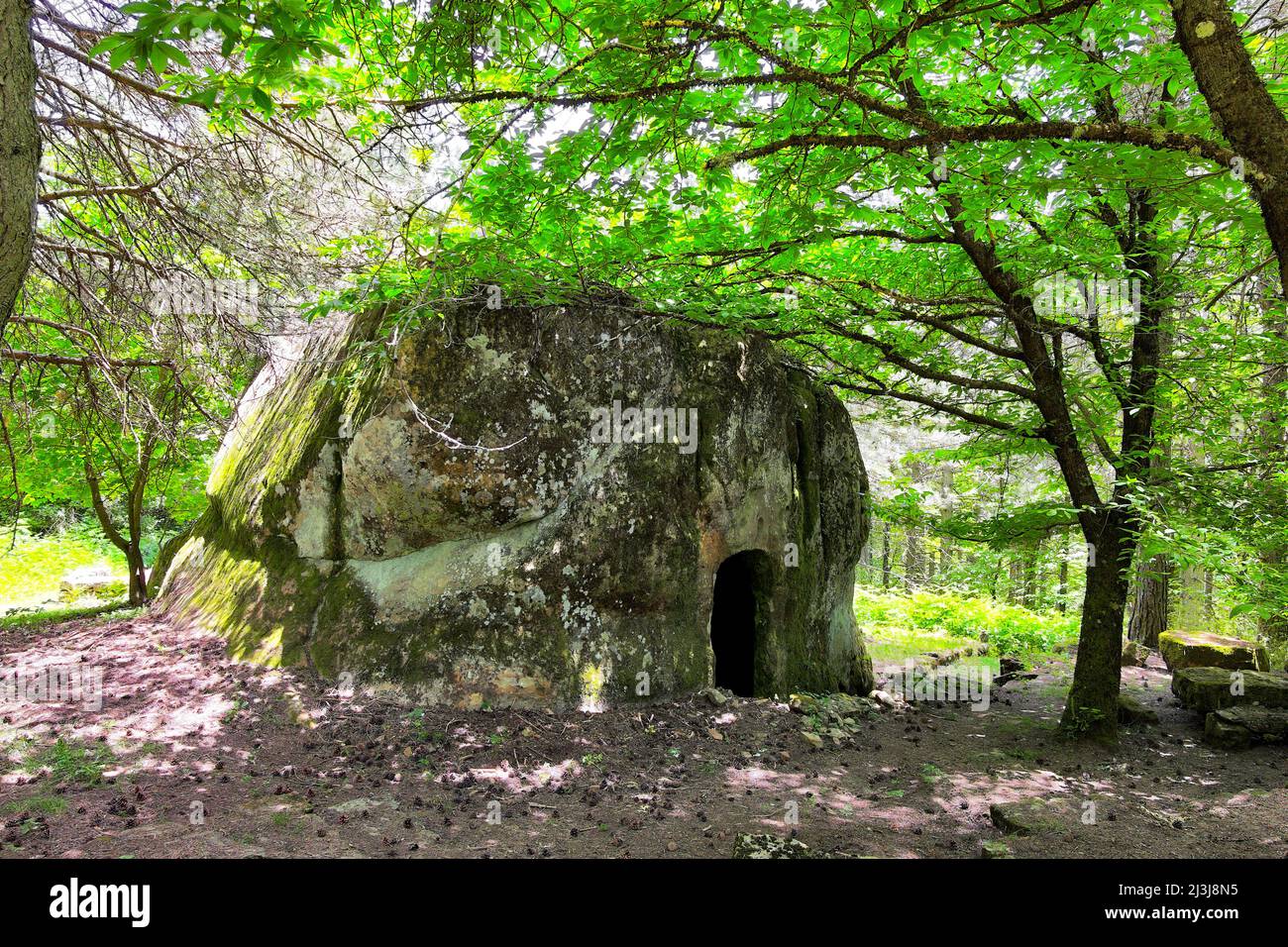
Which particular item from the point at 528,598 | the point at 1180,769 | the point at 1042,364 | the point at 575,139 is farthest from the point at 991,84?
the point at 1180,769

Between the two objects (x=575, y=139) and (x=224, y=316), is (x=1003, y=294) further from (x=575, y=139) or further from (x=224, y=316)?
(x=224, y=316)

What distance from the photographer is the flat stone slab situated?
27.7 ft

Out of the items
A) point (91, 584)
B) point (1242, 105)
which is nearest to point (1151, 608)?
point (1242, 105)

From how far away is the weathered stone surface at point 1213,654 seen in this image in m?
10.2

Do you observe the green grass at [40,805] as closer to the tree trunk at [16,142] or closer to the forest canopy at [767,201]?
the forest canopy at [767,201]

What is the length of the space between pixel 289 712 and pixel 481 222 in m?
4.65

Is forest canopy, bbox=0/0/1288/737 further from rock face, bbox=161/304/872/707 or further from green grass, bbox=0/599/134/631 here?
green grass, bbox=0/599/134/631

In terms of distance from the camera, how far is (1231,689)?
8.62 m

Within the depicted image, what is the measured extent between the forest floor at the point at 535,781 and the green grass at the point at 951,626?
6439mm

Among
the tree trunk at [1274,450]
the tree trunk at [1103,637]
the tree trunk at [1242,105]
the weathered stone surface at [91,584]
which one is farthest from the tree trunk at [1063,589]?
the weathered stone surface at [91,584]

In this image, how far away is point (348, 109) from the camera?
4992 mm

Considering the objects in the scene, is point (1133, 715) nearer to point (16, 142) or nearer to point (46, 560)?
point (16, 142)

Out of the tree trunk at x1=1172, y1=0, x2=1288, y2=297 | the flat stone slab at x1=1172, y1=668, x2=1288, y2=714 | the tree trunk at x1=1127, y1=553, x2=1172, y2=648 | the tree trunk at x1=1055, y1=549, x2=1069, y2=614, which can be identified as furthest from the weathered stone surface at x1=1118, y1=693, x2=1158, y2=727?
the tree trunk at x1=1055, y1=549, x2=1069, y2=614

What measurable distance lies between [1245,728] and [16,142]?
11.0 metres
